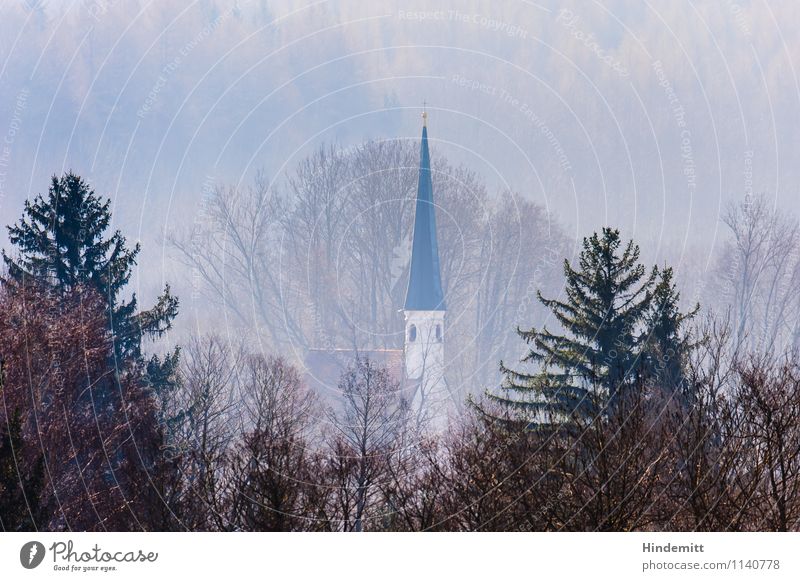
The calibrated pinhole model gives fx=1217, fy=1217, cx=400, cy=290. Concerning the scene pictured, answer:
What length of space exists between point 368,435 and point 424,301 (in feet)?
63.6

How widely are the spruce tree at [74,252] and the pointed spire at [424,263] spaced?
1693cm

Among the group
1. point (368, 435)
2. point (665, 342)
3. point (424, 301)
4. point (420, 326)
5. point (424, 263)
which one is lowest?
point (368, 435)

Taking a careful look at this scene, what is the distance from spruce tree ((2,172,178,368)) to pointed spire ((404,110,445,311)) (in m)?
16.9

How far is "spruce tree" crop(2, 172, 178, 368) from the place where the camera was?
3581cm

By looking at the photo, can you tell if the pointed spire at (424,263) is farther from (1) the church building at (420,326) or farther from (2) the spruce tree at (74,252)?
(2) the spruce tree at (74,252)

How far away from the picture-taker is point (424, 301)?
174 ft

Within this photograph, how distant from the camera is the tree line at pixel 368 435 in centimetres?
2298

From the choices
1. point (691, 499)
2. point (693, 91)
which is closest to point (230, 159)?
point (693, 91)

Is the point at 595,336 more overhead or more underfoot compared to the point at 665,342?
more overhead

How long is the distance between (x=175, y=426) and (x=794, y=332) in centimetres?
2349
